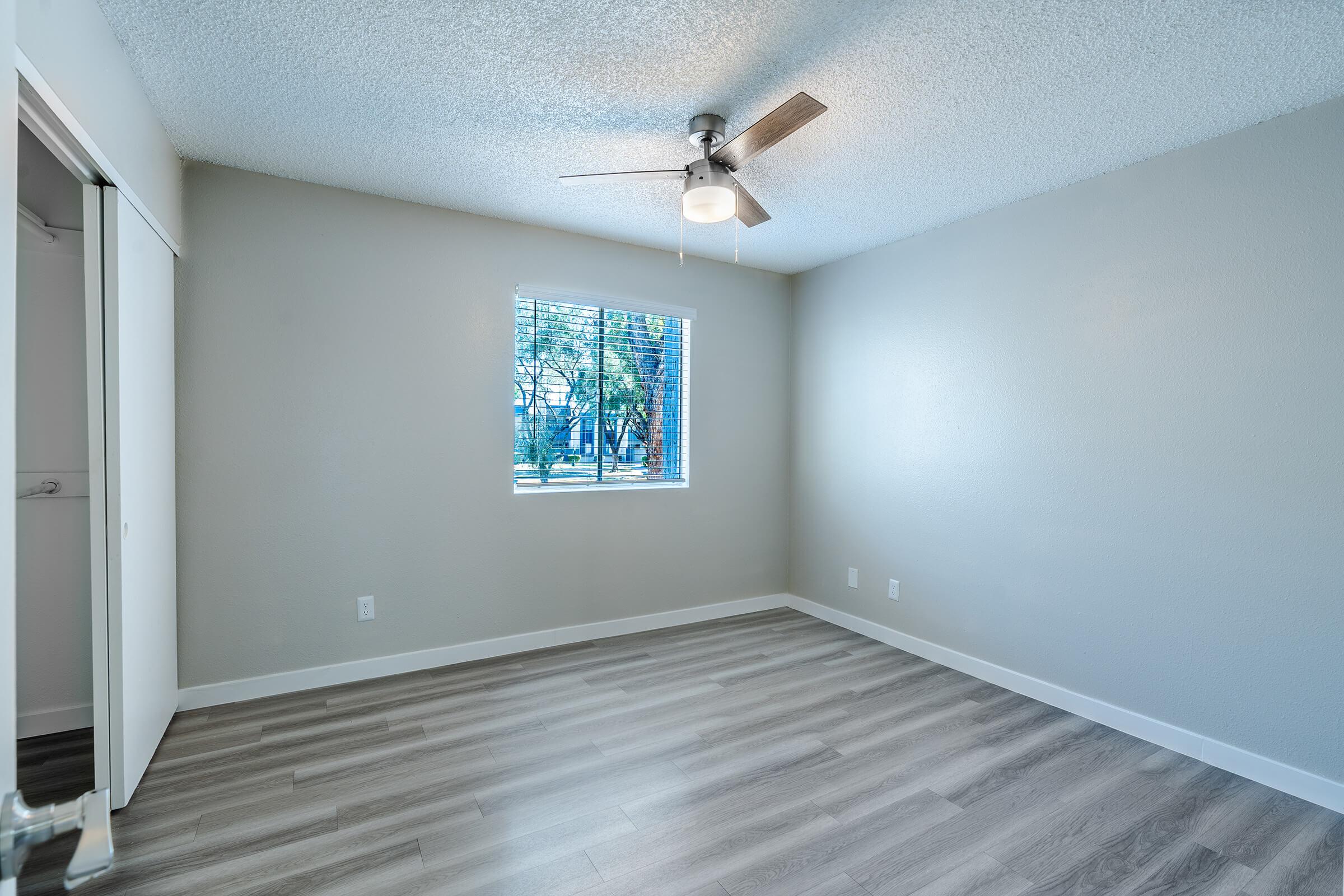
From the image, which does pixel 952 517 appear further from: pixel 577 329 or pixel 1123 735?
pixel 577 329

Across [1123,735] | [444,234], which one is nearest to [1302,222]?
[1123,735]

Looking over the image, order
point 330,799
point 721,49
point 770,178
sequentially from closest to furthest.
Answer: point 721,49 < point 330,799 < point 770,178

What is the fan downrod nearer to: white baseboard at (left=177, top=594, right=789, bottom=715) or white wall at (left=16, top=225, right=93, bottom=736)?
white wall at (left=16, top=225, right=93, bottom=736)

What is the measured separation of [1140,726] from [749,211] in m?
2.75

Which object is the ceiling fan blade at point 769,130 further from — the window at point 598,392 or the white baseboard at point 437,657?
the white baseboard at point 437,657

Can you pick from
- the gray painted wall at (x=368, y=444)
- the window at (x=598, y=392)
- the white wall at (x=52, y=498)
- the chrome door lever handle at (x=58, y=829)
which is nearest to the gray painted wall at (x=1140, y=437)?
the window at (x=598, y=392)

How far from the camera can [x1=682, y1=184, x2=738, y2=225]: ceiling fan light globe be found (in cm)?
231

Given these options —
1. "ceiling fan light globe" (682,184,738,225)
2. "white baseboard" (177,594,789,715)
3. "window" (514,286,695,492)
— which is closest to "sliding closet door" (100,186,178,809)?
"white baseboard" (177,594,789,715)

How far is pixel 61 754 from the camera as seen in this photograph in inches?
92.8

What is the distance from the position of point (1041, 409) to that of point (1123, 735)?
147 cm

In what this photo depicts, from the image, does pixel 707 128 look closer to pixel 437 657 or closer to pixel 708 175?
pixel 708 175

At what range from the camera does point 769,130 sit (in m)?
2.02

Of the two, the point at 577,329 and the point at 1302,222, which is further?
the point at 577,329

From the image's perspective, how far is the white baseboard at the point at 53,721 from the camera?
2512 millimetres
